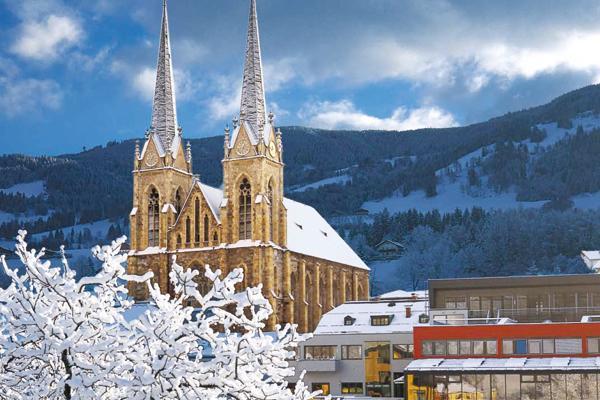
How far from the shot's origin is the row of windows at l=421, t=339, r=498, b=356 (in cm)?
6294

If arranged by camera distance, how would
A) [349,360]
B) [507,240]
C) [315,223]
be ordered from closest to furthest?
[349,360] < [315,223] < [507,240]

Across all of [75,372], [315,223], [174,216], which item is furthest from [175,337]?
[315,223]

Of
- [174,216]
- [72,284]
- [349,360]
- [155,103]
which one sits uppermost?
[155,103]

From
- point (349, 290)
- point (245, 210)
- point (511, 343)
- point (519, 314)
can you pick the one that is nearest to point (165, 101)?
point (245, 210)

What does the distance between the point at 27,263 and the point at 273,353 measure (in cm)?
441

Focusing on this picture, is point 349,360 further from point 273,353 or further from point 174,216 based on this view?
point 273,353

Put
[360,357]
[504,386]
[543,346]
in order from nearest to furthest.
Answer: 1. [504,386]
2. [543,346]
3. [360,357]

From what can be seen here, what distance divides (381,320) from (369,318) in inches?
48.6

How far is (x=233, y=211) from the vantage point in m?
95.4

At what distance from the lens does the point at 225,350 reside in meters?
17.0

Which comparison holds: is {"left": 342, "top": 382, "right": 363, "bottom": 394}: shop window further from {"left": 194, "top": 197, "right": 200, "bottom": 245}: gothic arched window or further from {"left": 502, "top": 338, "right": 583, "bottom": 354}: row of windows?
{"left": 194, "top": 197, "right": 200, "bottom": 245}: gothic arched window

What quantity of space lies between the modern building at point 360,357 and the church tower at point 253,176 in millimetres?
18520

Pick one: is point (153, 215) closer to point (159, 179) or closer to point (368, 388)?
point (159, 179)

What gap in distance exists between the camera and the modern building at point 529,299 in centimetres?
7031
